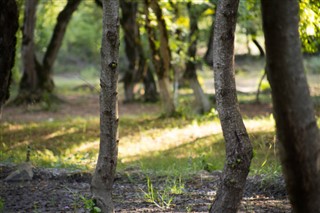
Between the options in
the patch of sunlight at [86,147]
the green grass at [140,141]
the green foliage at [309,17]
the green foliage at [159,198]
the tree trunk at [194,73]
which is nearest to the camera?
the green foliage at [159,198]

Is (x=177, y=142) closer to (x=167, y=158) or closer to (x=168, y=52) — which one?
(x=167, y=158)

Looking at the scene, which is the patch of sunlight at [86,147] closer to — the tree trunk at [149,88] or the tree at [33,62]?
the tree at [33,62]

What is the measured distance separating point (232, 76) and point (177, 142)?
24.9ft

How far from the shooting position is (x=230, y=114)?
179 inches

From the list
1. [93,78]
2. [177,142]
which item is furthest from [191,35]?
[93,78]

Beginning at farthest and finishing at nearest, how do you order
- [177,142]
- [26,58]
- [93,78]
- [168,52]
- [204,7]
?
[93,78], [26,58], [204,7], [168,52], [177,142]

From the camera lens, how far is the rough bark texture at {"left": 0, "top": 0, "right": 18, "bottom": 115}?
743cm

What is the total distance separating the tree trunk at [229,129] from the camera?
4488mm

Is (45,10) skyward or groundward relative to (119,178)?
skyward

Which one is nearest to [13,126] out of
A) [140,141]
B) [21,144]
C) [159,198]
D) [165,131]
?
[21,144]

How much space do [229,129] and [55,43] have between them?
1465cm

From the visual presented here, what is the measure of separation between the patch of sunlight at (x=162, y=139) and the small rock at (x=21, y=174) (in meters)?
3.39

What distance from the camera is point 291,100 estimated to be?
10.8 feet

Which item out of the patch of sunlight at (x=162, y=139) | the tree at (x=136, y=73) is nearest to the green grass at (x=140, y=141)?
the patch of sunlight at (x=162, y=139)
